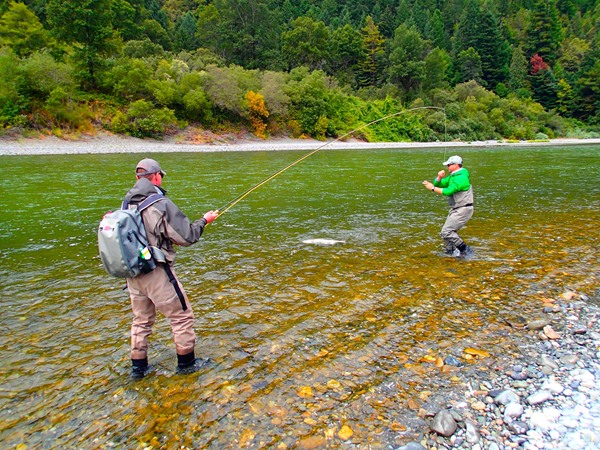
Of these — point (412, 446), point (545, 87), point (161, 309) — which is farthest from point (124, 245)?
point (545, 87)

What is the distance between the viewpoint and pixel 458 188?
286 inches

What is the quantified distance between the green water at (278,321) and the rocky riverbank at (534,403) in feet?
0.75

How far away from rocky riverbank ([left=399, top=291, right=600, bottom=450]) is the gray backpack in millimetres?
2620

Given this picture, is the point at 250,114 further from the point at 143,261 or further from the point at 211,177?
the point at 143,261

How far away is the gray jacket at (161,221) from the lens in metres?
3.50

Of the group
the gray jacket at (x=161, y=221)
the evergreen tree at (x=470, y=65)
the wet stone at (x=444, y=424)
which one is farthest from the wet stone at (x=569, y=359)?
the evergreen tree at (x=470, y=65)

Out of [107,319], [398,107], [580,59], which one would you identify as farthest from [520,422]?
[580,59]

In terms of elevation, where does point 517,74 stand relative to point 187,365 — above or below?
above

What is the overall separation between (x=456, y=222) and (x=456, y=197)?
1.59 feet

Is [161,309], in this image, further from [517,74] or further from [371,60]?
[517,74]

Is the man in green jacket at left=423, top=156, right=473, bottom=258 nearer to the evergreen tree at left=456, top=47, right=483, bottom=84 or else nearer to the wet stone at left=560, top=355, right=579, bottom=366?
the wet stone at left=560, top=355, right=579, bottom=366

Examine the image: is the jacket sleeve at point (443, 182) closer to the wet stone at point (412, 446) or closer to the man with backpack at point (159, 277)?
the man with backpack at point (159, 277)

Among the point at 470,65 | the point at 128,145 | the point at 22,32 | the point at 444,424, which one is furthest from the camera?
the point at 470,65

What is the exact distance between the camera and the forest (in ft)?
137
